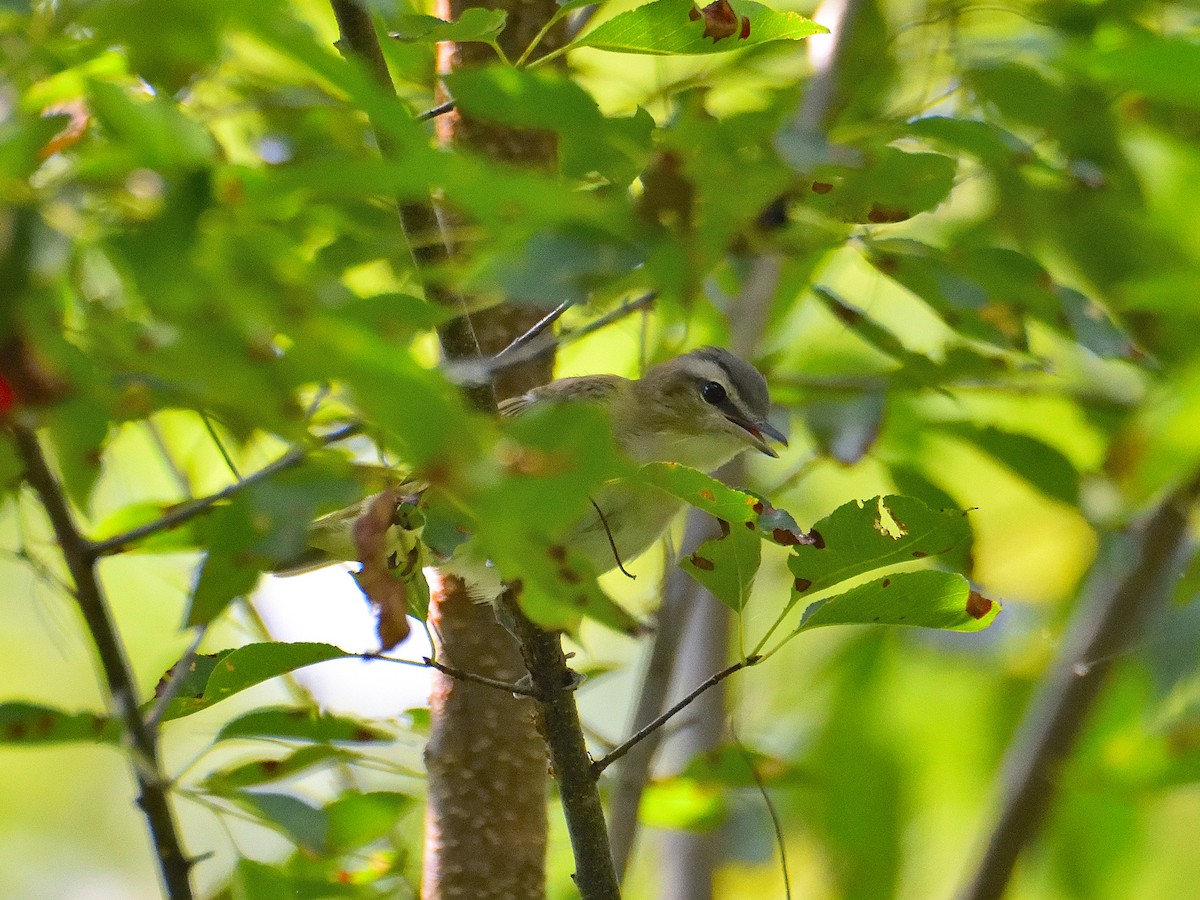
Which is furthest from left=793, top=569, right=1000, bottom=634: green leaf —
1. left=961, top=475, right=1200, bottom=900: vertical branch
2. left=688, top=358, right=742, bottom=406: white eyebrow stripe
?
left=688, top=358, right=742, bottom=406: white eyebrow stripe

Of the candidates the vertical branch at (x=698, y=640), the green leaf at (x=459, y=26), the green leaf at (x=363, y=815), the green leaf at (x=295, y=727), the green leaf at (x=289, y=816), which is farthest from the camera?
the vertical branch at (x=698, y=640)

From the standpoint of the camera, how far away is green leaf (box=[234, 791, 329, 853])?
1862mm

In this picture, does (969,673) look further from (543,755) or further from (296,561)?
(296,561)

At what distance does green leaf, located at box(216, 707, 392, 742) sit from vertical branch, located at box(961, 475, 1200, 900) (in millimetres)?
1449

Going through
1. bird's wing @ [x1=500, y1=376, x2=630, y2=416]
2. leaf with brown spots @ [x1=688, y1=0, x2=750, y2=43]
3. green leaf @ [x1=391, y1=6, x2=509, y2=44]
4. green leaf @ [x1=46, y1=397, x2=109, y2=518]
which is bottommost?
green leaf @ [x1=46, y1=397, x2=109, y2=518]

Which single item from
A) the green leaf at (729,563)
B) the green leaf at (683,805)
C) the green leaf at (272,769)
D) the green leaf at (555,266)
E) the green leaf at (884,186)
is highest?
the green leaf at (884,186)

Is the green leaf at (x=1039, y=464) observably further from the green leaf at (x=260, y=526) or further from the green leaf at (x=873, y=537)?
the green leaf at (x=260, y=526)

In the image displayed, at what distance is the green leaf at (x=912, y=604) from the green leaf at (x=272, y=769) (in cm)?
89

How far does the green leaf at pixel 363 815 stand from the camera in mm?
2385

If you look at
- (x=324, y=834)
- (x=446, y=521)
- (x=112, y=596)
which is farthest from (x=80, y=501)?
(x=112, y=596)

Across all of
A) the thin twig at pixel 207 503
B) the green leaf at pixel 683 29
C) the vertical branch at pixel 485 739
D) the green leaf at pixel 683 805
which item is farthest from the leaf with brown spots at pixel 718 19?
the green leaf at pixel 683 805

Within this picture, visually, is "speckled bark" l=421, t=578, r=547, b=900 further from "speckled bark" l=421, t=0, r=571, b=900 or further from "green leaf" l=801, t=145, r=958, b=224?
"green leaf" l=801, t=145, r=958, b=224

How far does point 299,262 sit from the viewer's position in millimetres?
1171

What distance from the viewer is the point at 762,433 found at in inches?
127
